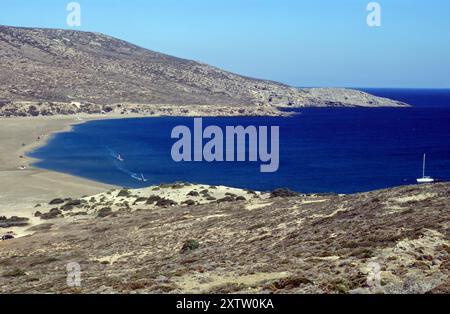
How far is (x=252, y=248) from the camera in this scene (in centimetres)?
2131

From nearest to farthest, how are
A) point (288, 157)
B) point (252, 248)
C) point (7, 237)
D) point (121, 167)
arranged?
point (252, 248) → point (7, 237) → point (121, 167) → point (288, 157)

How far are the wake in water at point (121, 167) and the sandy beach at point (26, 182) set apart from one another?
6817mm

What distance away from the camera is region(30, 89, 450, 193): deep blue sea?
225 feet

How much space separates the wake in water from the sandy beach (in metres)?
6.82

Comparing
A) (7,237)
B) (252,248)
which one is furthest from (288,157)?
(252,248)

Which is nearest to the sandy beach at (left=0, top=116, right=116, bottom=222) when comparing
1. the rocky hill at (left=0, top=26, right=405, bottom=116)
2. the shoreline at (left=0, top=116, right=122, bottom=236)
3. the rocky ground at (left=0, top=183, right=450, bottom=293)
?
the shoreline at (left=0, top=116, right=122, bottom=236)

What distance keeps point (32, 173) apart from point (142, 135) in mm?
53970

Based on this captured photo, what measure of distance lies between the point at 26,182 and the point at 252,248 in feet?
145

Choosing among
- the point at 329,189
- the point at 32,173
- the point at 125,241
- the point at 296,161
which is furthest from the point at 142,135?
the point at 125,241

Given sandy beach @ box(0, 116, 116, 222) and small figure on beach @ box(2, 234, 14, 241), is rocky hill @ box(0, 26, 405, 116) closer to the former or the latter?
sandy beach @ box(0, 116, 116, 222)

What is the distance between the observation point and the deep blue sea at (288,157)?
68.4 meters

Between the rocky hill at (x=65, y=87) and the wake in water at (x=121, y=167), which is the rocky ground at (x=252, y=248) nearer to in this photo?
the wake in water at (x=121, y=167)

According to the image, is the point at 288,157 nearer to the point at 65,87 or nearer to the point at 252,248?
the point at 252,248

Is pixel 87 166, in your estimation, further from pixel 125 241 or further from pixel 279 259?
pixel 279 259
